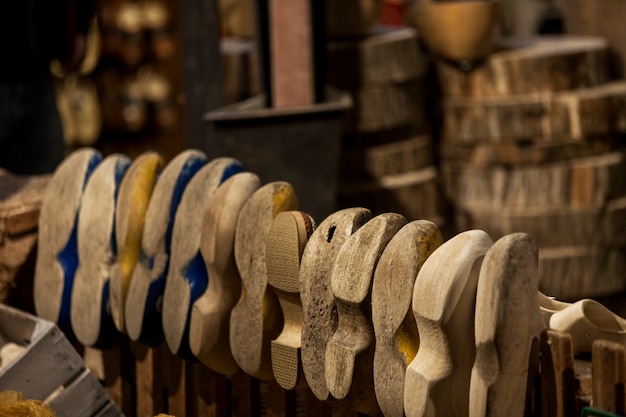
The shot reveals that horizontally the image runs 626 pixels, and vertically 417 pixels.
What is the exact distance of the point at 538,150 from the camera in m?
3.58

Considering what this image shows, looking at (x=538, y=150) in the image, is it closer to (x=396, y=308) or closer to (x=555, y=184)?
(x=555, y=184)

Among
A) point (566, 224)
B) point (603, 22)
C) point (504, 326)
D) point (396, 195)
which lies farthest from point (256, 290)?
point (603, 22)

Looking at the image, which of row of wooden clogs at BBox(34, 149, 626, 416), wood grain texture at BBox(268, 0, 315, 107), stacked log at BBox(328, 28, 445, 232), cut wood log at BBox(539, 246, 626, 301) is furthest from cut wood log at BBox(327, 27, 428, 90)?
Answer: row of wooden clogs at BBox(34, 149, 626, 416)

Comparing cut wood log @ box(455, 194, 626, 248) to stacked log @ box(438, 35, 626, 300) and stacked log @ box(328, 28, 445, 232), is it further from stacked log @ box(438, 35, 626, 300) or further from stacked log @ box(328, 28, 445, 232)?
stacked log @ box(328, 28, 445, 232)

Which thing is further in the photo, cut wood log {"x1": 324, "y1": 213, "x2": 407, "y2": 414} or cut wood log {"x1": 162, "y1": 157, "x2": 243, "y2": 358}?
cut wood log {"x1": 162, "y1": 157, "x2": 243, "y2": 358}

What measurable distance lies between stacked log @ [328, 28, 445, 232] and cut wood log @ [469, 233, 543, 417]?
2.29 metres

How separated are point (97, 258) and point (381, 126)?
1.91 metres

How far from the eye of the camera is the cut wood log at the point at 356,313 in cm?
132

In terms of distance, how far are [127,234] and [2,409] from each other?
397mm

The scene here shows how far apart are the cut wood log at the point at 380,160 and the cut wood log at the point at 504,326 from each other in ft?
7.66

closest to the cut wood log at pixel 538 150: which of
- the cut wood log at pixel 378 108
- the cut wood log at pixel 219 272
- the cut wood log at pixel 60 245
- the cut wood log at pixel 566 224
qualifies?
the cut wood log at pixel 566 224

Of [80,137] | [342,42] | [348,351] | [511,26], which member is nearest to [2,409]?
[348,351]

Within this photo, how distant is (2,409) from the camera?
1.39 meters

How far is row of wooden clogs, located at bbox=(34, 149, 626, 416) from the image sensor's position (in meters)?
1.21
